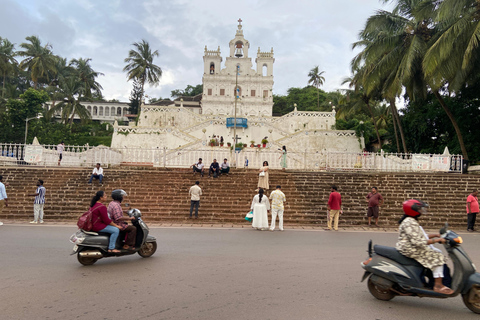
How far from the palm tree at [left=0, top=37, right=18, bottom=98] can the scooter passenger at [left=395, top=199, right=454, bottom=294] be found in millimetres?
54167

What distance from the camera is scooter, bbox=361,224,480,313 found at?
177 inches

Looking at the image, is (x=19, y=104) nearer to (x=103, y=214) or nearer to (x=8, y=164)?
(x=8, y=164)

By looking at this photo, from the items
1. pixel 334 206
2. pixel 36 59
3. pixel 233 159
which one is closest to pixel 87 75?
pixel 36 59

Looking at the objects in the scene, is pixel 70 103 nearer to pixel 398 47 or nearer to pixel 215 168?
pixel 215 168

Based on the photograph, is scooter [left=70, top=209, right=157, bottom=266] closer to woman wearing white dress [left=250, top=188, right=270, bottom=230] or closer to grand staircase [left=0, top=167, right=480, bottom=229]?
woman wearing white dress [left=250, top=188, right=270, bottom=230]

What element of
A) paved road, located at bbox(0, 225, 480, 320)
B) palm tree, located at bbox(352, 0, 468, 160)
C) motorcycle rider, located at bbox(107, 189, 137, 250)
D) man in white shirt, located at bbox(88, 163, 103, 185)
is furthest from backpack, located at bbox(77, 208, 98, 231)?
palm tree, located at bbox(352, 0, 468, 160)

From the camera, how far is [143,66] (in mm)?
49562

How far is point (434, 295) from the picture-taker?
4.59m

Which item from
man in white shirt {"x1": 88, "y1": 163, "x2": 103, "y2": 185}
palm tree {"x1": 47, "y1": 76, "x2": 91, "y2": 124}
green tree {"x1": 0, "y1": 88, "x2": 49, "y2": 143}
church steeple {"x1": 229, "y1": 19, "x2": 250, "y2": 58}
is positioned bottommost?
man in white shirt {"x1": 88, "y1": 163, "x2": 103, "y2": 185}

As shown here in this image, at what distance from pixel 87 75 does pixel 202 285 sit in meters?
56.1

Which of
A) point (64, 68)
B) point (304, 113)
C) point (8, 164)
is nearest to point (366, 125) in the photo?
point (304, 113)

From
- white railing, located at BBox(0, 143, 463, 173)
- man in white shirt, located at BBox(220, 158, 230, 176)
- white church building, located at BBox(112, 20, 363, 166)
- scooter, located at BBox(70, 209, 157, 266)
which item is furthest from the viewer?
white church building, located at BBox(112, 20, 363, 166)

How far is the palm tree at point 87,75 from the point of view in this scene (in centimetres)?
5181

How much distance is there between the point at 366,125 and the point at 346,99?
3.43 m
